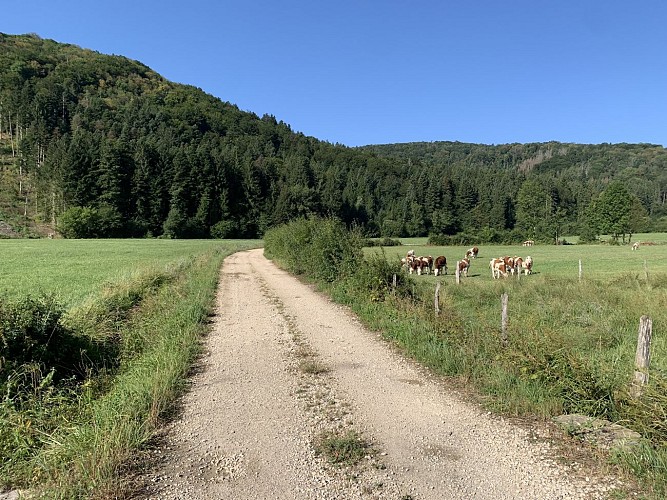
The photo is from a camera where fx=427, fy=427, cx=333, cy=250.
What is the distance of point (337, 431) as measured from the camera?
5133 mm

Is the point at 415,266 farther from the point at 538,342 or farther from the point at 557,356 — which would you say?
the point at 557,356

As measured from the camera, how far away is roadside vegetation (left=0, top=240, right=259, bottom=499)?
168 inches

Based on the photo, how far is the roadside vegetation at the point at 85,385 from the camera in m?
4.27

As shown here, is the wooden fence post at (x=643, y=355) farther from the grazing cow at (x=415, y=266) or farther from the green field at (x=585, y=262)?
the grazing cow at (x=415, y=266)

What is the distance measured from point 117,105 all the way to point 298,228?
543ft

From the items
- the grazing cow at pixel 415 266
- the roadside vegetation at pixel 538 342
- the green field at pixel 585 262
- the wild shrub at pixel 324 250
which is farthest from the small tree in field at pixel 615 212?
the wild shrub at pixel 324 250

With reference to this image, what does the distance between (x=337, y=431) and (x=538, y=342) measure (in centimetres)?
331

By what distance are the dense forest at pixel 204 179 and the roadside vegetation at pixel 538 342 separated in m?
32.4

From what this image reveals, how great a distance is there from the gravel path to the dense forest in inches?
1575

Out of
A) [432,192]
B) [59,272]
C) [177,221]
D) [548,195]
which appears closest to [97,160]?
[177,221]

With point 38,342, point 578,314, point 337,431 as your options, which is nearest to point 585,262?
point 578,314

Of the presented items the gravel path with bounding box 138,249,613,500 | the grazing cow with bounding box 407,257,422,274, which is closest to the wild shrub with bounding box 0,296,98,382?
the gravel path with bounding box 138,249,613,500

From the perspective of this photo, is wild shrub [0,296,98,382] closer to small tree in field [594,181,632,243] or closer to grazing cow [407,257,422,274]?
grazing cow [407,257,422,274]

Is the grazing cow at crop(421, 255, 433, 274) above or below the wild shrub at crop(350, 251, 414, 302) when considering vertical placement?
below
